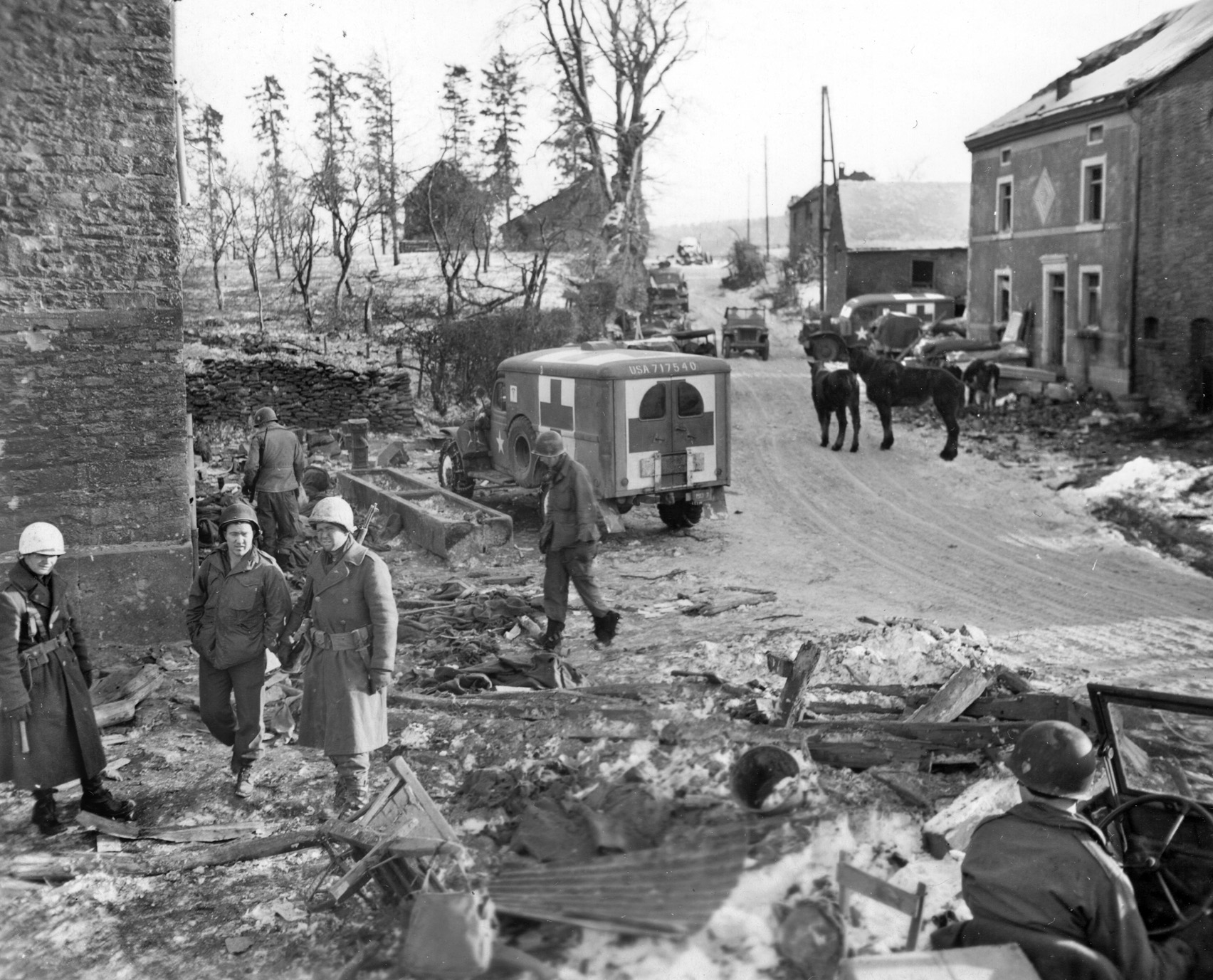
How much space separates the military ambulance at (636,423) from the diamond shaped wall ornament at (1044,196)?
50.1 ft

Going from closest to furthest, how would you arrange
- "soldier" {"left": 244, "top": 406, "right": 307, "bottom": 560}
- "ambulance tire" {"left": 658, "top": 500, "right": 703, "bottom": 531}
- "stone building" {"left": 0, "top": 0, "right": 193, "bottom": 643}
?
"stone building" {"left": 0, "top": 0, "right": 193, "bottom": 643} → "soldier" {"left": 244, "top": 406, "right": 307, "bottom": 560} → "ambulance tire" {"left": 658, "top": 500, "right": 703, "bottom": 531}

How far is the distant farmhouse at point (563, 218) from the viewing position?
35.8 meters

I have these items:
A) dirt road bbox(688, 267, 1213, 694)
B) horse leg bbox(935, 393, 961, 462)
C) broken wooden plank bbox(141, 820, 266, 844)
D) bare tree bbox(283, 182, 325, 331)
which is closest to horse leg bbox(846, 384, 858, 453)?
dirt road bbox(688, 267, 1213, 694)

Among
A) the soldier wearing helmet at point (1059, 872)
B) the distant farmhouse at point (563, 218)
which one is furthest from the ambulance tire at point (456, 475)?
the distant farmhouse at point (563, 218)

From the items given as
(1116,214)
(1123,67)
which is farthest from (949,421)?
(1123,67)

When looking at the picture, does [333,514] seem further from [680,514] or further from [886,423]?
[886,423]

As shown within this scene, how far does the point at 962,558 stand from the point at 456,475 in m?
6.94

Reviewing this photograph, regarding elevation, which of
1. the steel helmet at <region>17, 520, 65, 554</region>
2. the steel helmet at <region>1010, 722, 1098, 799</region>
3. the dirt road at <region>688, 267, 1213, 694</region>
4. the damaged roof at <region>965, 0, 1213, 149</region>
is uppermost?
the damaged roof at <region>965, 0, 1213, 149</region>

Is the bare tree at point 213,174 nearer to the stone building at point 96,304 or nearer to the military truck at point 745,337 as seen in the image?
the military truck at point 745,337

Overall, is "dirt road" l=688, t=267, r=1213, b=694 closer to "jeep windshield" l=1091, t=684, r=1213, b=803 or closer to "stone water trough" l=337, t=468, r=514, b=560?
"stone water trough" l=337, t=468, r=514, b=560

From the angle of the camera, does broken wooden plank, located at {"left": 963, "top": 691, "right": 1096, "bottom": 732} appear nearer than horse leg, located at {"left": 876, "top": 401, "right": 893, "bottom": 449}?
Yes

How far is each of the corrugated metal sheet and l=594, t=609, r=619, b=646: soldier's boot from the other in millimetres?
4546

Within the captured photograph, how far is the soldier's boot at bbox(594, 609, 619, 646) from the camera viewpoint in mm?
9883

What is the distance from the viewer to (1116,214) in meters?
23.7
